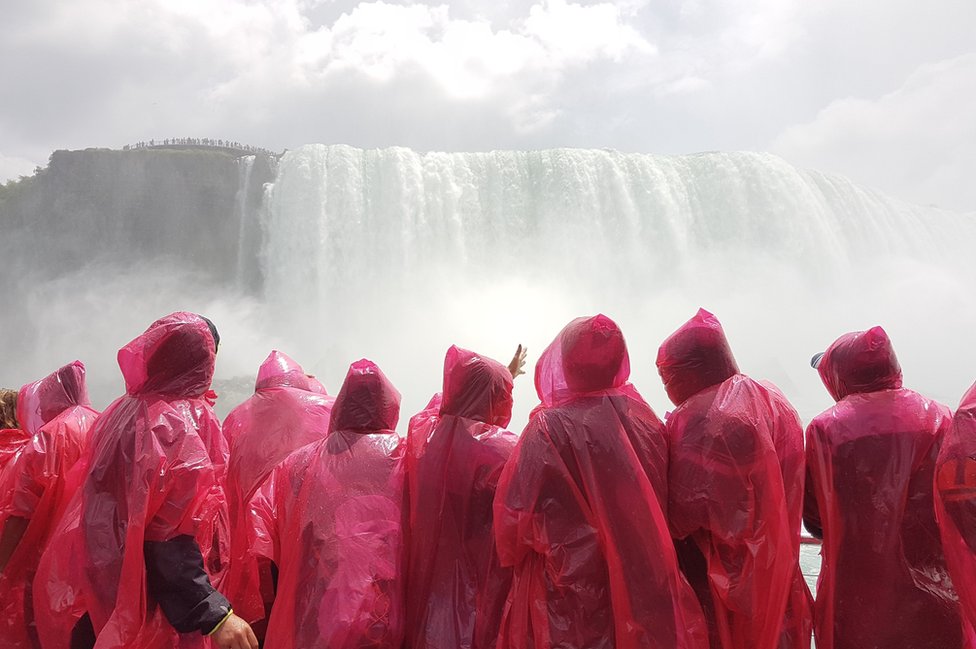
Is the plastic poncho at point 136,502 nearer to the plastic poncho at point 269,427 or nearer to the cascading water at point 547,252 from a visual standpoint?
the plastic poncho at point 269,427

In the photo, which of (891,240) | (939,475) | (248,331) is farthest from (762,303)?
(939,475)

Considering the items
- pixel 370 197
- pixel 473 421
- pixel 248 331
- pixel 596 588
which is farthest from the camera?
pixel 248 331

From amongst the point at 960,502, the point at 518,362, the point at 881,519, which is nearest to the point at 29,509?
the point at 518,362

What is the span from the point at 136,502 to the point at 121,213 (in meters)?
22.9

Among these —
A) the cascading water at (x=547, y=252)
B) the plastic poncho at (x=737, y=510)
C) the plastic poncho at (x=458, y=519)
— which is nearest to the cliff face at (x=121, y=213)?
the cascading water at (x=547, y=252)

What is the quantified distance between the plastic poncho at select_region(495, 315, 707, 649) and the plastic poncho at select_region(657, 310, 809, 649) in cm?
9

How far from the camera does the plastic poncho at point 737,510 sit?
1636mm

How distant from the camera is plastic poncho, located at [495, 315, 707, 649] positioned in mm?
1592

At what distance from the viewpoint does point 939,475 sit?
1.67 meters

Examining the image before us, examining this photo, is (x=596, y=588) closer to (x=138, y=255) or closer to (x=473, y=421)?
(x=473, y=421)

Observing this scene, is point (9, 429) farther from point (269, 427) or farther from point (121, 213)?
point (121, 213)

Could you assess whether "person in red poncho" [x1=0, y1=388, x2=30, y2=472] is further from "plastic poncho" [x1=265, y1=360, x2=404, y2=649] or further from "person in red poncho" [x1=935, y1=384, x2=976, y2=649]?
"person in red poncho" [x1=935, y1=384, x2=976, y2=649]

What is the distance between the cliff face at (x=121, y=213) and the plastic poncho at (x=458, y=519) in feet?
68.3

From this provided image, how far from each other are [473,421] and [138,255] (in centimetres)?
2241
